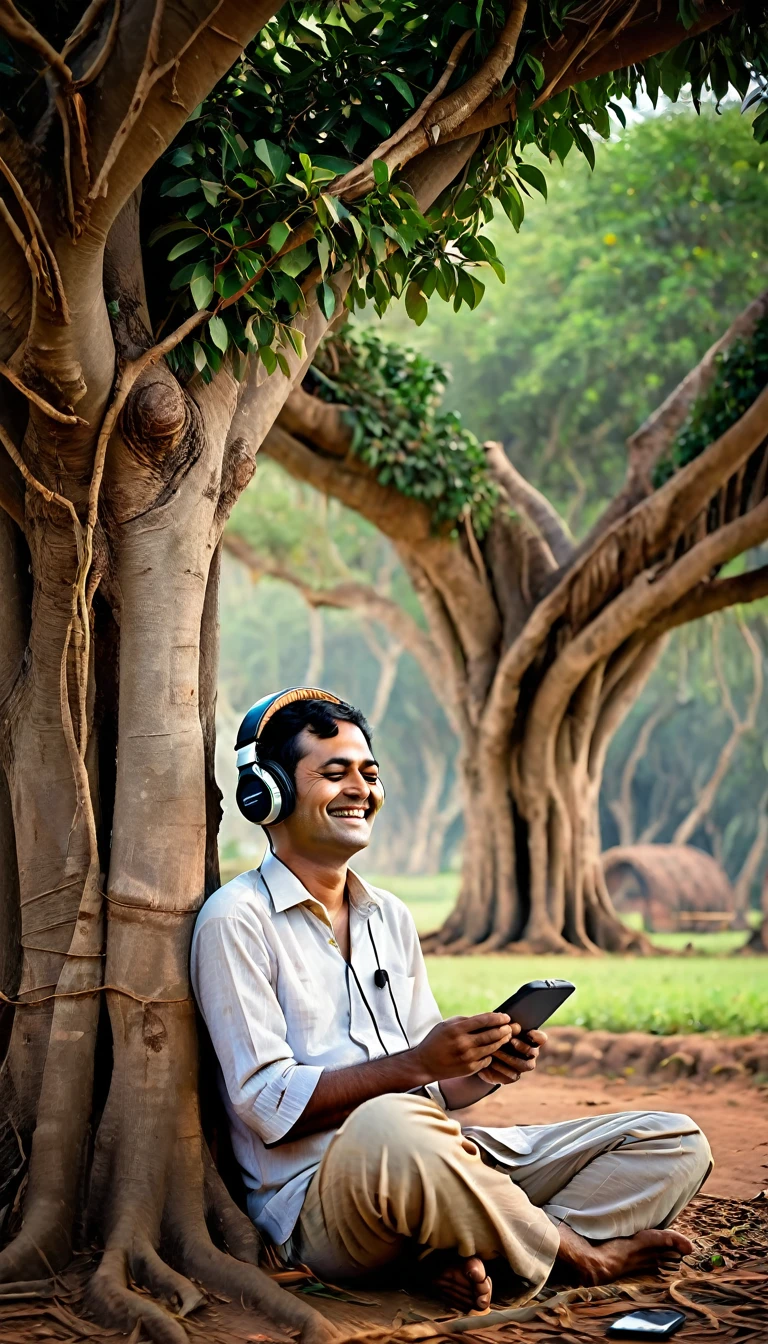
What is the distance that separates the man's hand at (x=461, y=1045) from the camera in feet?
11.3

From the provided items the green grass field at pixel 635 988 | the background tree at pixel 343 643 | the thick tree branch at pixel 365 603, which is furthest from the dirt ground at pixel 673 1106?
the background tree at pixel 343 643

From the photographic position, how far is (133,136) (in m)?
3.25

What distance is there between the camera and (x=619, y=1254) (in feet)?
12.4

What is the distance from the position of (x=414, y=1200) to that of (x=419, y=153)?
3323mm

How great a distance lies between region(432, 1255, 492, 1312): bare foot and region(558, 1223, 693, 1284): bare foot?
342mm

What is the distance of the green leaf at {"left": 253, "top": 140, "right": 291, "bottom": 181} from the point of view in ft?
12.0

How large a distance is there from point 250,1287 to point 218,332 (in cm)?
269

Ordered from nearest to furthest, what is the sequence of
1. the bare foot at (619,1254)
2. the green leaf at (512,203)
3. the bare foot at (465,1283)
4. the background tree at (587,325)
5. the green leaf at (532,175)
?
the bare foot at (465,1283)
the bare foot at (619,1254)
the green leaf at (532,175)
the green leaf at (512,203)
the background tree at (587,325)

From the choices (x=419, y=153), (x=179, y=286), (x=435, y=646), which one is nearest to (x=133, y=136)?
(x=179, y=286)

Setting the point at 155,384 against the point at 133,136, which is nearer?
the point at 133,136

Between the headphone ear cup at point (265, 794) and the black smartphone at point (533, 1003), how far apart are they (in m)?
0.89

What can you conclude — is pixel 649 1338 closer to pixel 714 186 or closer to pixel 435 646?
pixel 435 646

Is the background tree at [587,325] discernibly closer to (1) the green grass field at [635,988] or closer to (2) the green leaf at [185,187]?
(1) the green grass field at [635,988]

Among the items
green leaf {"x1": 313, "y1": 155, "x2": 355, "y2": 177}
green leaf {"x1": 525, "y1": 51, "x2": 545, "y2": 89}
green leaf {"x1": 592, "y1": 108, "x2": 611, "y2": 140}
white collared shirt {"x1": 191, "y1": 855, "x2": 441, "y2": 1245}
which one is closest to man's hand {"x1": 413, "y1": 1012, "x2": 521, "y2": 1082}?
white collared shirt {"x1": 191, "y1": 855, "x2": 441, "y2": 1245}
